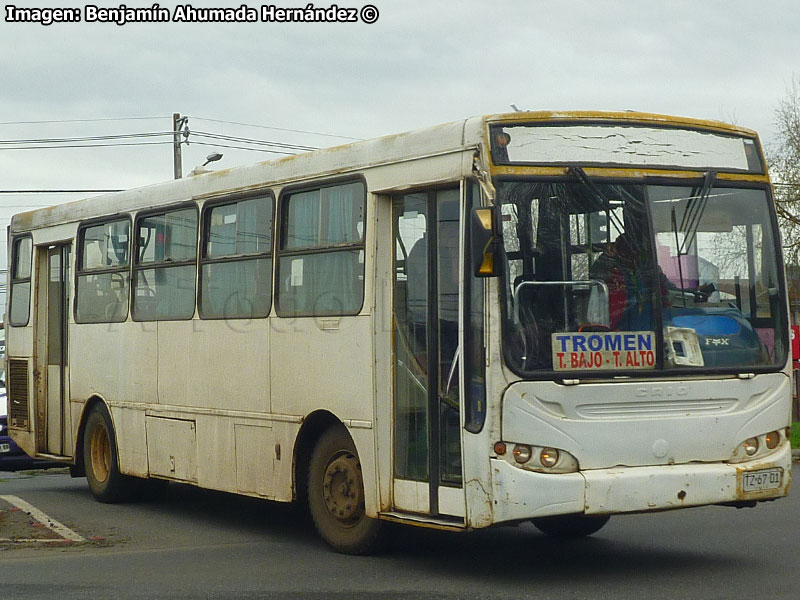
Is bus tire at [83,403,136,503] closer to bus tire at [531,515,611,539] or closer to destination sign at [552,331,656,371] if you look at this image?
bus tire at [531,515,611,539]

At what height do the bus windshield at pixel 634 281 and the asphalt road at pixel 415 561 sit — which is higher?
the bus windshield at pixel 634 281

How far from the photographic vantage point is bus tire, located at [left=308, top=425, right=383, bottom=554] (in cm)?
991

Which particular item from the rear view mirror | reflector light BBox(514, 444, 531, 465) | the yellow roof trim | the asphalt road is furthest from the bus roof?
the asphalt road

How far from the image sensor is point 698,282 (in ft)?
29.6

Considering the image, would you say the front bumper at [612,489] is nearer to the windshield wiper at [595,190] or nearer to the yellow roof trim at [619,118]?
the windshield wiper at [595,190]

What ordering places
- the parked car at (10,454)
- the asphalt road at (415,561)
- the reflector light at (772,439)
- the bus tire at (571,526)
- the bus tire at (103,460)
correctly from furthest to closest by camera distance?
the parked car at (10,454)
the bus tire at (103,460)
the bus tire at (571,526)
the reflector light at (772,439)
the asphalt road at (415,561)

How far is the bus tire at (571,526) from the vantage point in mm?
10836

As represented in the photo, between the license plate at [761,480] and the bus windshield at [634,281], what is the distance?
0.70 metres

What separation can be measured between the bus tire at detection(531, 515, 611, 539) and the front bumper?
2089 mm

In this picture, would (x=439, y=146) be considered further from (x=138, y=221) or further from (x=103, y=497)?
(x=103, y=497)

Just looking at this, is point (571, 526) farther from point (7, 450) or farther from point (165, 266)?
point (7, 450)

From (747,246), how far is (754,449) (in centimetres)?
136

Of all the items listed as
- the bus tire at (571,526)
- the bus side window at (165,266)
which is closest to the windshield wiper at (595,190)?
the bus tire at (571,526)

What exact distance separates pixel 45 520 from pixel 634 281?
642cm
